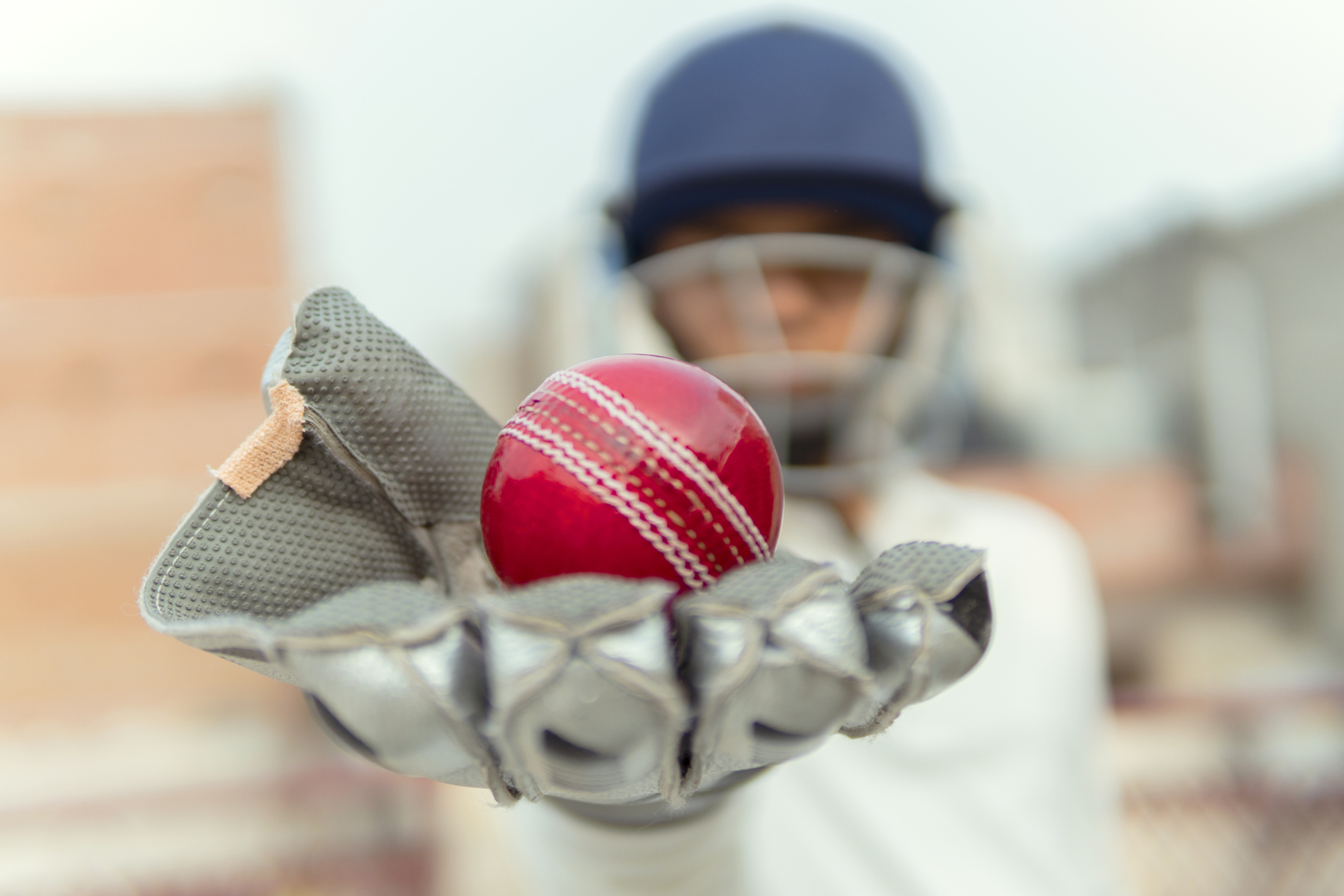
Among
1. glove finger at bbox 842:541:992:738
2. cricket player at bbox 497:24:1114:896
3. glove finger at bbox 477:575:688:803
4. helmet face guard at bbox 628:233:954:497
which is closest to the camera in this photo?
glove finger at bbox 477:575:688:803

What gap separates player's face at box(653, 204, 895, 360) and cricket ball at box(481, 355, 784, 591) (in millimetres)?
1220

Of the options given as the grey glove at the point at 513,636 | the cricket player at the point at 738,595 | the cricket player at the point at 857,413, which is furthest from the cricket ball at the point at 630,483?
the cricket player at the point at 857,413

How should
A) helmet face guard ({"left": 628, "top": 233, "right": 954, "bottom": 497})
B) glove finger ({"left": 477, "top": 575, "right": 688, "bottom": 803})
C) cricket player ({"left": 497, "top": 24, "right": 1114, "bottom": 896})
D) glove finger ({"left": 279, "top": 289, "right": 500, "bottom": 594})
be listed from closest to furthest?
1. glove finger ({"left": 477, "top": 575, "right": 688, "bottom": 803})
2. glove finger ({"left": 279, "top": 289, "right": 500, "bottom": 594})
3. cricket player ({"left": 497, "top": 24, "right": 1114, "bottom": 896})
4. helmet face guard ({"left": 628, "top": 233, "right": 954, "bottom": 497})

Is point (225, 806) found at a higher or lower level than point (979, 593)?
lower

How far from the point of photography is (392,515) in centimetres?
111

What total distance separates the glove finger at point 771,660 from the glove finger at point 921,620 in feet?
0.13

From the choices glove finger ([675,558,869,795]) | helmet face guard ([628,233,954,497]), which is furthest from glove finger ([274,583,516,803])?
helmet face guard ([628,233,954,497])

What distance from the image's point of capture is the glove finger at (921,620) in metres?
0.83

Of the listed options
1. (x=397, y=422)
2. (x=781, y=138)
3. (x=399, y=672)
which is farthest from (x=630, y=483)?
Result: (x=781, y=138)

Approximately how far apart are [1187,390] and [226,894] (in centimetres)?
1347

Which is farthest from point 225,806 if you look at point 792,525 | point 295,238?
point 295,238

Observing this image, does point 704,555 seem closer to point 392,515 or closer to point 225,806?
point 392,515

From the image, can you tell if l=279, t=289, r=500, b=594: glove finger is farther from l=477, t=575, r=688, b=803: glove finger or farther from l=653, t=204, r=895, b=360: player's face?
l=653, t=204, r=895, b=360: player's face

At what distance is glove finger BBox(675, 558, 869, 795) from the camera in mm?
768
